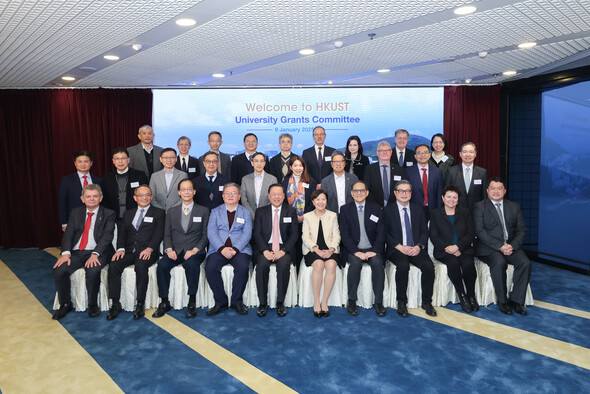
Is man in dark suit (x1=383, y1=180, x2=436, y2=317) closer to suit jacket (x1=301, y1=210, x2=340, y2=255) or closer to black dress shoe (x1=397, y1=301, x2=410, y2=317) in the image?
black dress shoe (x1=397, y1=301, x2=410, y2=317)

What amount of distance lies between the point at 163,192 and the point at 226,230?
984 millimetres

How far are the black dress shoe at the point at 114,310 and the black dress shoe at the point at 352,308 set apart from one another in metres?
2.26

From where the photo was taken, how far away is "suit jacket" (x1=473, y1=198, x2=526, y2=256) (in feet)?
14.1

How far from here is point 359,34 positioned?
3928 millimetres

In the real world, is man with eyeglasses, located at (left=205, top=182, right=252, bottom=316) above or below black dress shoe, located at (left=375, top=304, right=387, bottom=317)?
above

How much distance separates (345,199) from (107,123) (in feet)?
14.7

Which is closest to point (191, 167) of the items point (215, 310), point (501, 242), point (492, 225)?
point (215, 310)

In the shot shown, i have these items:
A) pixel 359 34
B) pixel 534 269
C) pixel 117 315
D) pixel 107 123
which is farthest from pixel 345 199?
pixel 107 123

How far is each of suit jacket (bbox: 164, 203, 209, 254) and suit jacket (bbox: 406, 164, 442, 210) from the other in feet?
7.97

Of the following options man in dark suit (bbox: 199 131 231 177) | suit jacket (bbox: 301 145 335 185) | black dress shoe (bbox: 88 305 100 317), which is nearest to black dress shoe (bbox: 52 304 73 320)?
black dress shoe (bbox: 88 305 100 317)

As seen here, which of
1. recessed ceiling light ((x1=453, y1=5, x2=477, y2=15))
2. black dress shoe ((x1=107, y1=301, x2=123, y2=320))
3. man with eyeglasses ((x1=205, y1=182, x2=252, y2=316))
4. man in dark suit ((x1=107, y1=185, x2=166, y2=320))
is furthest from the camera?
man in dark suit ((x1=107, y1=185, x2=166, y2=320))

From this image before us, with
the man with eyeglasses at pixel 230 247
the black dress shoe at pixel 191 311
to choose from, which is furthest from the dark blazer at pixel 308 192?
the black dress shoe at pixel 191 311

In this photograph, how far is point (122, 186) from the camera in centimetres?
470

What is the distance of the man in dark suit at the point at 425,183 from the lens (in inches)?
184
